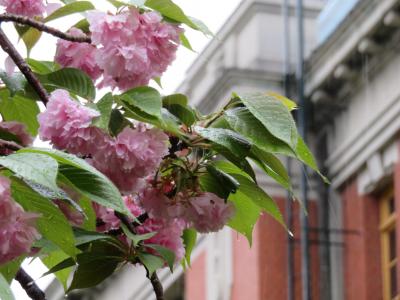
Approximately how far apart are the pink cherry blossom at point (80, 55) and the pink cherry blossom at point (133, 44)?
126 mm

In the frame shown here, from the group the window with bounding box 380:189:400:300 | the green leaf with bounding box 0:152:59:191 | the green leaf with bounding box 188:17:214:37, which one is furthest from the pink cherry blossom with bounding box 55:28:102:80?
the window with bounding box 380:189:400:300

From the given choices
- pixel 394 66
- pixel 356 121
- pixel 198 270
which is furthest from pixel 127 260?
pixel 198 270

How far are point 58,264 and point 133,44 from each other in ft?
1.47

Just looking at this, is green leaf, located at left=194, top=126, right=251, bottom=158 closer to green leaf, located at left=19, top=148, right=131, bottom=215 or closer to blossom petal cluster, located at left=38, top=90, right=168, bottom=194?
blossom petal cluster, located at left=38, top=90, right=168, bottom=194

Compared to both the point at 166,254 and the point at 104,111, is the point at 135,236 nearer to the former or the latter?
the point at 166,254

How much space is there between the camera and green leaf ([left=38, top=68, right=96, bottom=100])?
3.25 meters

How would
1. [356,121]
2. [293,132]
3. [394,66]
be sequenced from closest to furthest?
[293,132], [394,66], [356,121]

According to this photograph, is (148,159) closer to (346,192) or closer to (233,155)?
(233,155)

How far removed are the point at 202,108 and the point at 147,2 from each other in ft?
47.4

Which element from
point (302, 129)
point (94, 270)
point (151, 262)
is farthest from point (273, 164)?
point (302, 129)

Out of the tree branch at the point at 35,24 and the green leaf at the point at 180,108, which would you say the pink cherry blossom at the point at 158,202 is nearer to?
the green leaf at the point at 180,108

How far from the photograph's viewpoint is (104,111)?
310cm

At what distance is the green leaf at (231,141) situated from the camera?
10.1 feet

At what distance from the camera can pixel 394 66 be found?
1541cm
